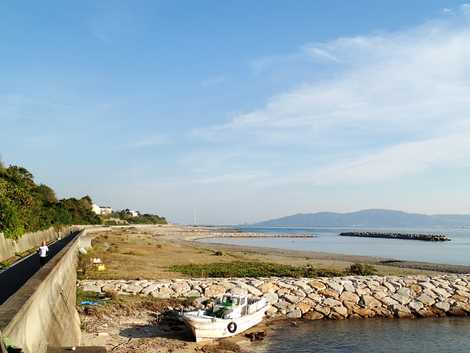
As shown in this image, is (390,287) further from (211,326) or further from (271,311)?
(211,326)

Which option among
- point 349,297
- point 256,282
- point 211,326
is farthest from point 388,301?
point 211,326

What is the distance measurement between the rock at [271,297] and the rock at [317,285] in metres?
2.68

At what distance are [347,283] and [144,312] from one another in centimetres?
1306

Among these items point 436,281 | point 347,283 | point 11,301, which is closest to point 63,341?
point 11,301

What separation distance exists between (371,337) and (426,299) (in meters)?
7.33

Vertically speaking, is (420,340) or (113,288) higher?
(113,288)

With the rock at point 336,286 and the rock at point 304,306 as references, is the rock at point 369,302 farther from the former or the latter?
the rock at point 304,306

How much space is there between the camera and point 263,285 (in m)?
28.3

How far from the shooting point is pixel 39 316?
1090cm

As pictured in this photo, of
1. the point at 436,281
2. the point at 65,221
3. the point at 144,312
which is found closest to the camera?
the point at 144,312

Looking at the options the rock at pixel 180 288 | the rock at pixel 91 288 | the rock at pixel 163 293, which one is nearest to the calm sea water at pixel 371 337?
the rock at pixel 180 288

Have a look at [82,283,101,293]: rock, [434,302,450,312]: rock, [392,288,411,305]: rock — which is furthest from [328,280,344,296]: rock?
[82,283,101,293]: rock

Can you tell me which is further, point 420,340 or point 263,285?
point 263,285

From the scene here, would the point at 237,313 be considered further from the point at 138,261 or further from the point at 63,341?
the point at 138,261
